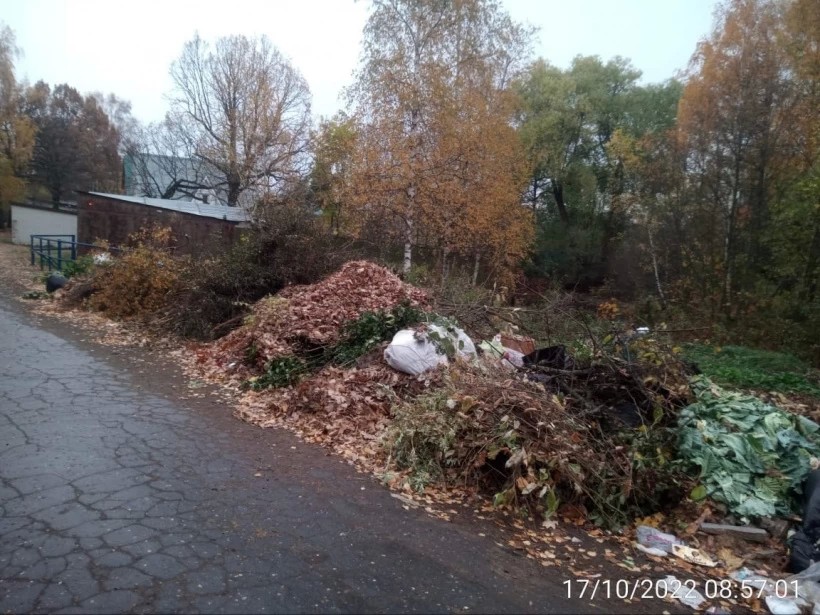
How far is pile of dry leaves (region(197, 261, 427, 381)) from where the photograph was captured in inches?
286

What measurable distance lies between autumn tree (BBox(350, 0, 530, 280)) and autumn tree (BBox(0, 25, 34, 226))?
2597cm

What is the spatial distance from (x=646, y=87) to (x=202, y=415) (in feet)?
93.2

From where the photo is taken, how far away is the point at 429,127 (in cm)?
1727

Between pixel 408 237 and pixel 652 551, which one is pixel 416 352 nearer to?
pixel 652 551

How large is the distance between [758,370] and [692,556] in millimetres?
7232

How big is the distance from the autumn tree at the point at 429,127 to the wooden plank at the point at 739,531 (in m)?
12.9

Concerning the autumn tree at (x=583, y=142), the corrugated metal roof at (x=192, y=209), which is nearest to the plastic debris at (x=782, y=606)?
the corrugated metal roof at (x=192, y=209)

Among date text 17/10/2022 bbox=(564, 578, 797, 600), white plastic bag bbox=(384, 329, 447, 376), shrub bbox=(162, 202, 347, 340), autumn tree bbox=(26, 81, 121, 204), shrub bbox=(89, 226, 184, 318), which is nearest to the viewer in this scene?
date text 17/10/2022 bbox=(564, 578, 797, 600)

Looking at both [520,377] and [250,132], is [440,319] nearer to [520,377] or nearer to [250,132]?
[520,377]

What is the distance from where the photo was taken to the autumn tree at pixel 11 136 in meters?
32.1

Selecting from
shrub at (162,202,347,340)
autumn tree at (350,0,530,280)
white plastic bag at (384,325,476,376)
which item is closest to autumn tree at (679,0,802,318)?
autumn tree at (350,0,530,280)

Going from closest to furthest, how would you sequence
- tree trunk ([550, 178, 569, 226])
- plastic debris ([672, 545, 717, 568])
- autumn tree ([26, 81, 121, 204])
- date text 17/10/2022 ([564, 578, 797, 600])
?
date text 17/10/2022 ([564, 578, 797, 600]) → plastic debris ([672, 545, 717, 568]) → tree trunk ([550, 178, 569, 226]) → autumn tree ([26, 81, 121, 204])

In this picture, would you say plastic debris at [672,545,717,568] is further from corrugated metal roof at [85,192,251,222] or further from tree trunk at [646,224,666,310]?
corrugated metal roof at [85,192,251,222]

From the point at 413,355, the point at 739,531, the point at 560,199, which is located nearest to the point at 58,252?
the point at 413,355
